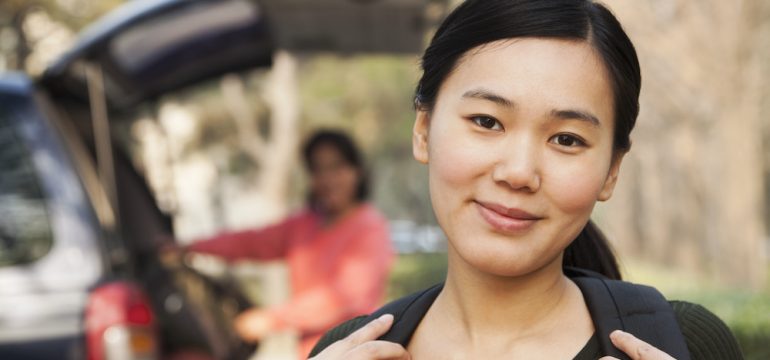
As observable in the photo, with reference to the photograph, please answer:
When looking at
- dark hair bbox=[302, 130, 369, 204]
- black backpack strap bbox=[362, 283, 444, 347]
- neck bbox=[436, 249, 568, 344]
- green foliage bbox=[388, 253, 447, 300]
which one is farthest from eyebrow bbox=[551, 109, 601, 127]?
green foliage bbox=[388, 253, 447, 300]

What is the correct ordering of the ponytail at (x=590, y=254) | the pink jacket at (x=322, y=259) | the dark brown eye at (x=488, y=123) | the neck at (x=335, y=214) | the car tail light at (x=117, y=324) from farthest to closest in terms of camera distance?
the neck at (x=335, y=214)
the pink jacket at (x=322, y=259)
the car tail light at (x=117, y=324)
the ponytail at (x=590, y=254)
the dark brown eye at (x=488, y=123)

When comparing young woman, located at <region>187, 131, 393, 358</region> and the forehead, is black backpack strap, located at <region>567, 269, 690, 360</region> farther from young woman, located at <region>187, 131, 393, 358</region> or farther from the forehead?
young woman, located at <region>187, 131, 393, 358</region>

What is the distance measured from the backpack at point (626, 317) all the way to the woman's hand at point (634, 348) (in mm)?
15

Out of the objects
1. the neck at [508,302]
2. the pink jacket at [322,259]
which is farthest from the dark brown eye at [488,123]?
the pink jacket at [322,259]

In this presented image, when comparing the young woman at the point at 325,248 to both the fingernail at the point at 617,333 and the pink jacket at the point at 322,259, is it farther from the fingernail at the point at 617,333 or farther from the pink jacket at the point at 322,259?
the fingernail at the point at 617,333

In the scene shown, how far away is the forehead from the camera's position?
1718mm

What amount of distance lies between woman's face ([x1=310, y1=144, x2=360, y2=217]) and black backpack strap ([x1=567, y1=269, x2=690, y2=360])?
336 cm

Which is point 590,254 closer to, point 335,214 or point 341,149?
point 335,214

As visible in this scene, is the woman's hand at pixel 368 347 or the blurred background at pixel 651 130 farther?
the blurred background at pixel 651 130

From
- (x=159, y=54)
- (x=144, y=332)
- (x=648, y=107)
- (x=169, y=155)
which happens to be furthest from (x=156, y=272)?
(x=648, y=107)

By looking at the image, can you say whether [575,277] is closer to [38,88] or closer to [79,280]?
[79,280]

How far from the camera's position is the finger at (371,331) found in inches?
73.0

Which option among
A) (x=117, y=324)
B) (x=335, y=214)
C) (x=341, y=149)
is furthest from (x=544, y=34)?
(x=341, y=149)

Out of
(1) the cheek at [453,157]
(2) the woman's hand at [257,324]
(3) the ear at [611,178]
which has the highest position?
(1) the cheek at [453,157]
